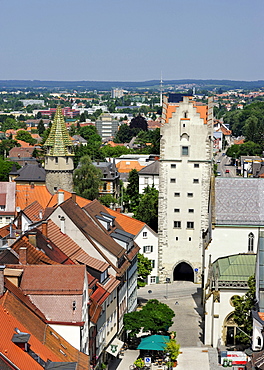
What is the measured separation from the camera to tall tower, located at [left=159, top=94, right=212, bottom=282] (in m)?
77.2

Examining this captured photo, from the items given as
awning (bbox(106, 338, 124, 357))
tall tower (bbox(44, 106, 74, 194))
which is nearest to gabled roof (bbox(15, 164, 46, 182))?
tall tower (bbox(44, 106, 74, 194))

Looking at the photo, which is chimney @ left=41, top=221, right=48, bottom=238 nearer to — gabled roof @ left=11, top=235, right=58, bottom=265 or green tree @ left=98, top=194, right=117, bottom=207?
gabled roof @ left=11, top=235, right=58, bottom=265

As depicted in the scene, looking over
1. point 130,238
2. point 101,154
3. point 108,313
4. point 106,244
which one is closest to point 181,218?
point 130,238

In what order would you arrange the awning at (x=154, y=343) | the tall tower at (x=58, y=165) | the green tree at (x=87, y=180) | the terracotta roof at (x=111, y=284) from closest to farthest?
the terracotta roof at (x=111, y=284)
the awning at (x=154, y=343)
the tall tower at (x=58, y=165)
the green tree at (x=87, y=180)

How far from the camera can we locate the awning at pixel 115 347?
52397 mm

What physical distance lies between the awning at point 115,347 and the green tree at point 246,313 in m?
8.65

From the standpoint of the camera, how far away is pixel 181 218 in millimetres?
78250

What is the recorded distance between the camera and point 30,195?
92938 millimetres

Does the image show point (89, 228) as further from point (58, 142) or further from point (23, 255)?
point (58, 142)

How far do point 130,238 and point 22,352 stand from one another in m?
32.1

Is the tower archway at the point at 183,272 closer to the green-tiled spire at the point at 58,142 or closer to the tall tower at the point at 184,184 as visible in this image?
the tall tower at the point at 184,184

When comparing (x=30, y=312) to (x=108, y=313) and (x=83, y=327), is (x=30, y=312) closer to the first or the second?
(x=83, y=327)

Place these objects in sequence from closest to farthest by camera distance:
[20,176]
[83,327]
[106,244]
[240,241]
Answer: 1. [83,327]
2. [106,244]
3. [240,241]
4. [20,176]

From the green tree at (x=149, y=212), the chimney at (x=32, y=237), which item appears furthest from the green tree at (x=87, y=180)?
the chimney at (x=32, y=237)
